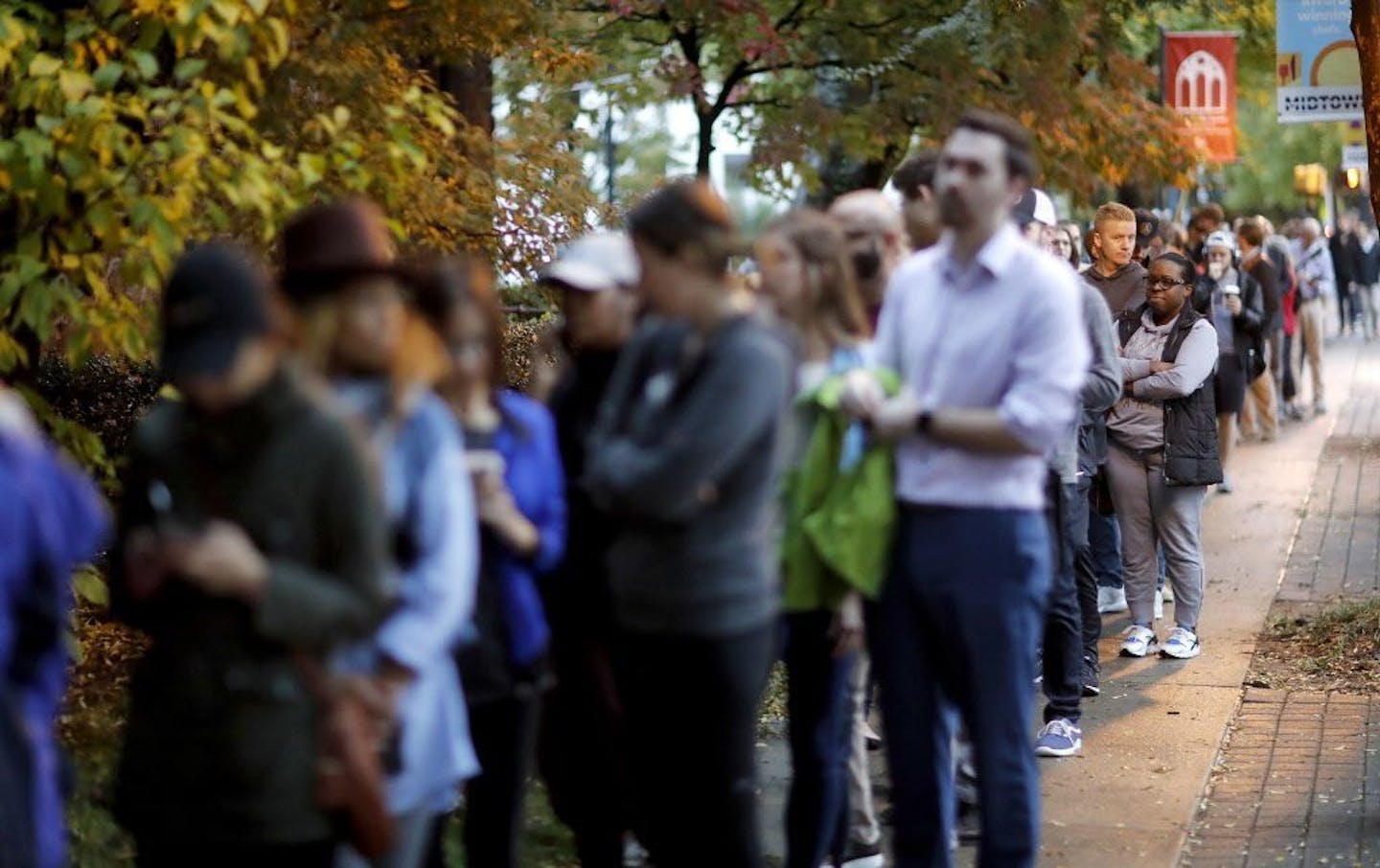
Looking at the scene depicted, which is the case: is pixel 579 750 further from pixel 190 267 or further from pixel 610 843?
pixel 190 267

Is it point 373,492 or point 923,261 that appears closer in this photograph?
point 373,492

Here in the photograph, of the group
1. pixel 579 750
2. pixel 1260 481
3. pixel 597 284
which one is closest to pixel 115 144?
pixel 597 284

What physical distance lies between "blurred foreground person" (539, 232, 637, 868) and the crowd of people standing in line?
1 cm

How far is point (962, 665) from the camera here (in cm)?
537

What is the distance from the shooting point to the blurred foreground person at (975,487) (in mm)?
5250

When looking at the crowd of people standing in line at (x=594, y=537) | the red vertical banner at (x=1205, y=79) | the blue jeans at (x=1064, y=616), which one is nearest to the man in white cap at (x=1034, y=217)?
the blue jeans at (x=1064, y=616)

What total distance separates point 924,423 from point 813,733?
Result: 0.98 metres

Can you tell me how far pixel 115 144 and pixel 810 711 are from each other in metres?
2.58

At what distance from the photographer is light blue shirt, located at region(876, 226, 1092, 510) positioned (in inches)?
206

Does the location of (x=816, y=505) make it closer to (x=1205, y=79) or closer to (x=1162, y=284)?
(x=1162, y=284)

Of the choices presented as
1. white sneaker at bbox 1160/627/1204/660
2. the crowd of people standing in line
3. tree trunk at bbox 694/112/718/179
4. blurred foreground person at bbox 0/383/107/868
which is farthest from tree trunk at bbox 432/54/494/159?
blurred foreground person at bbox 0/383/107/868

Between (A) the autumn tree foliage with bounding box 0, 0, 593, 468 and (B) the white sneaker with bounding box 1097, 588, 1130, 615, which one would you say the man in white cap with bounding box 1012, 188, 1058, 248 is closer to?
(A) the autumn tree foliage with bounding box 0, 0, 593, 468

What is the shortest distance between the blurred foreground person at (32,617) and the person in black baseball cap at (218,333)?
327mm

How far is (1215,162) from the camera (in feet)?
75.2
